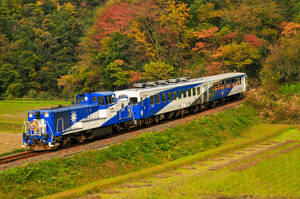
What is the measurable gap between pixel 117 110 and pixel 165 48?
2974cm

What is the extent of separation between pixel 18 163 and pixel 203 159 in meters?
11.4

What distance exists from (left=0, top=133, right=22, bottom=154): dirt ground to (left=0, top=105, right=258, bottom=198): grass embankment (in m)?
6.82

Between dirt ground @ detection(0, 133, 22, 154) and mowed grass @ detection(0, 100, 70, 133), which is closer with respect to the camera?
dirt ground @ detection(0, 133, 22, 154)

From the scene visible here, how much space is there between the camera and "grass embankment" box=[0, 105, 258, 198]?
18531 millimetres

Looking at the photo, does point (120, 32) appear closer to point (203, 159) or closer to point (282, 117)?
point (282, 117)

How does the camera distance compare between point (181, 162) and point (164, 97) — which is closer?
point (181, 162)

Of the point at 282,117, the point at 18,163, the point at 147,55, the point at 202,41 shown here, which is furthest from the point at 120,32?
the point at 18,163

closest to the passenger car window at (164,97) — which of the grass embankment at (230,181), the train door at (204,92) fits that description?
the train door at (204,92)

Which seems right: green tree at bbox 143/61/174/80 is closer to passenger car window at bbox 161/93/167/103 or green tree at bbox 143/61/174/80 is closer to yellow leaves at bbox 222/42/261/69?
yellow leaves at bbox 222/42/261/69

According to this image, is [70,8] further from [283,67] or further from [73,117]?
[73,117]

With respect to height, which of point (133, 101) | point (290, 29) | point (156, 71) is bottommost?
point (133, 101)

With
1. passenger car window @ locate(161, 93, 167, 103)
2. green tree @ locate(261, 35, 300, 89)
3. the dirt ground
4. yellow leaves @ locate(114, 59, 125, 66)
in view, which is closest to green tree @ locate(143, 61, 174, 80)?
yellow leaves @ locate(114, 59, 125, 66)

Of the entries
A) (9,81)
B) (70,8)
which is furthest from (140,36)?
(70,8)

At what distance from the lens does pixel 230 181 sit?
61.1ft
